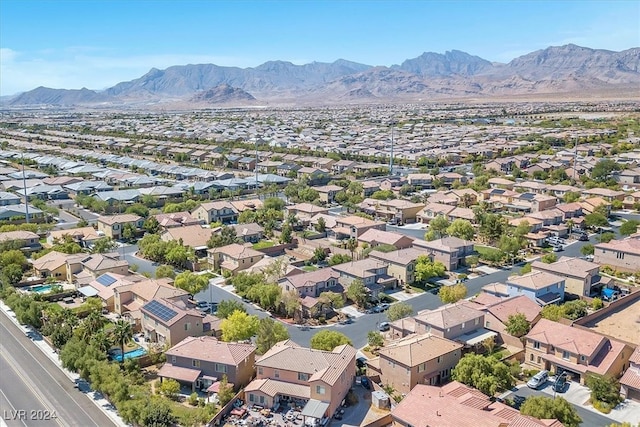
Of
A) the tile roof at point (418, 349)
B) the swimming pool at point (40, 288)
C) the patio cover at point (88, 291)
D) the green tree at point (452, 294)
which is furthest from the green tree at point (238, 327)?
the swimming pool at point (40, 288)

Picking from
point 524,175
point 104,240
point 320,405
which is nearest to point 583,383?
point 320,405

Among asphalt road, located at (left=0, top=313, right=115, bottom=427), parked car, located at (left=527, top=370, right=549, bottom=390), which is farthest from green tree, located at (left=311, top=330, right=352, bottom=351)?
asphalt road, located at (left=0, top=313, right=115, bottom=427)

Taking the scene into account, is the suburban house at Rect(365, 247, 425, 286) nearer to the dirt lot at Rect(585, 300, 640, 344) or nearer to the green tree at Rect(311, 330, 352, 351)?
the dirt lot at Rect(585, 300, 640, 344)

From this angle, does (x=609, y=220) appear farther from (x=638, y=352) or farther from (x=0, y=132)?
(x=0, y=132)

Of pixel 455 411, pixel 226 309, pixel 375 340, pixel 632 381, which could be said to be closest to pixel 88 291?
pixel 226 309

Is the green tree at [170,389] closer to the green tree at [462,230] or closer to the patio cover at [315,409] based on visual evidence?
the patio cover at [315,409]

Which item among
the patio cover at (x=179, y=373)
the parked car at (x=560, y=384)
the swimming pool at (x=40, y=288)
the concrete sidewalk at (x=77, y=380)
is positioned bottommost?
the parked car at (x=560, y=384)
